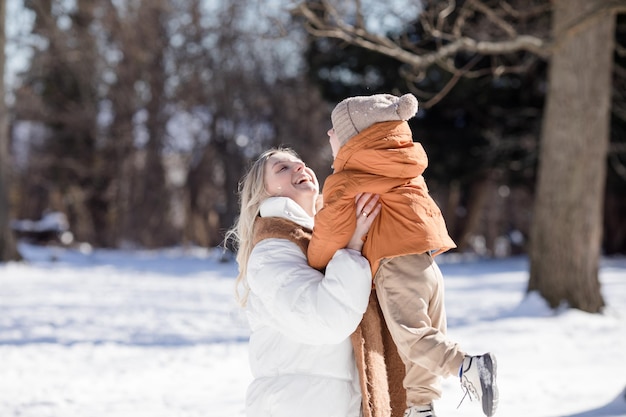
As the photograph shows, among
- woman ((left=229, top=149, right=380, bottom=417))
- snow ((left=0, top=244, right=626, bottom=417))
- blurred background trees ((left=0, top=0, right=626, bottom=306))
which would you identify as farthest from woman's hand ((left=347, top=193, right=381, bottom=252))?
blurred background trees ((left=0, top=0, right=626, bottom=306))

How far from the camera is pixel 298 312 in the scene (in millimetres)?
2426

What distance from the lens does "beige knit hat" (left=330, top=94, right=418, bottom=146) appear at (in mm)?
2619

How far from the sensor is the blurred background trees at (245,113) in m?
11.4

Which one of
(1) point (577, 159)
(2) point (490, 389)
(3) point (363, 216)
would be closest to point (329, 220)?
(3) point (363, 216)

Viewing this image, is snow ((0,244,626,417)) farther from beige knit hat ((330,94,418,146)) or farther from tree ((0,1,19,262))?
beige knit hat ((330,94,418,146))

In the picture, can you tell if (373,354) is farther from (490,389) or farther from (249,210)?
(249,210)

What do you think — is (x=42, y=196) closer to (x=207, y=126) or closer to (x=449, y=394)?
(x=207, y=126)

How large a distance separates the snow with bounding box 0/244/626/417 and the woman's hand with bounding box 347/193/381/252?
7.89 feet

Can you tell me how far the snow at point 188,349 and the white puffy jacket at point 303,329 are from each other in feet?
7.22

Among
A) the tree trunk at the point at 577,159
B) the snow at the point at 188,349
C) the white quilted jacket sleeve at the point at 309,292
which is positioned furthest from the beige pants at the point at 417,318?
the tree trunk at the point at 577,159

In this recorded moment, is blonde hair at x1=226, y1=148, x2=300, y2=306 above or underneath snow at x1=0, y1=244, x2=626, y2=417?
above

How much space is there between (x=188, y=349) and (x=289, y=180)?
4.42 meters

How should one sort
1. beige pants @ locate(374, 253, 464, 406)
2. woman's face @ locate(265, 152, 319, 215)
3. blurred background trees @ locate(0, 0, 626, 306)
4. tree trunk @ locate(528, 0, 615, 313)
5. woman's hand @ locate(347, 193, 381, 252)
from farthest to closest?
blurred background trees @ locate(0, 0, 626, 306) < tree trunk @ locate(528, 0, 615, 313) < woman's face @ locate(265, 152, 319, 215) < woman's hand @ locate(347, 193, 381, 252) < beige pants @ locate(374, 253, 464, 406)

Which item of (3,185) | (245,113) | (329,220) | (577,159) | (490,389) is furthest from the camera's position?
Answer: (245,113)
